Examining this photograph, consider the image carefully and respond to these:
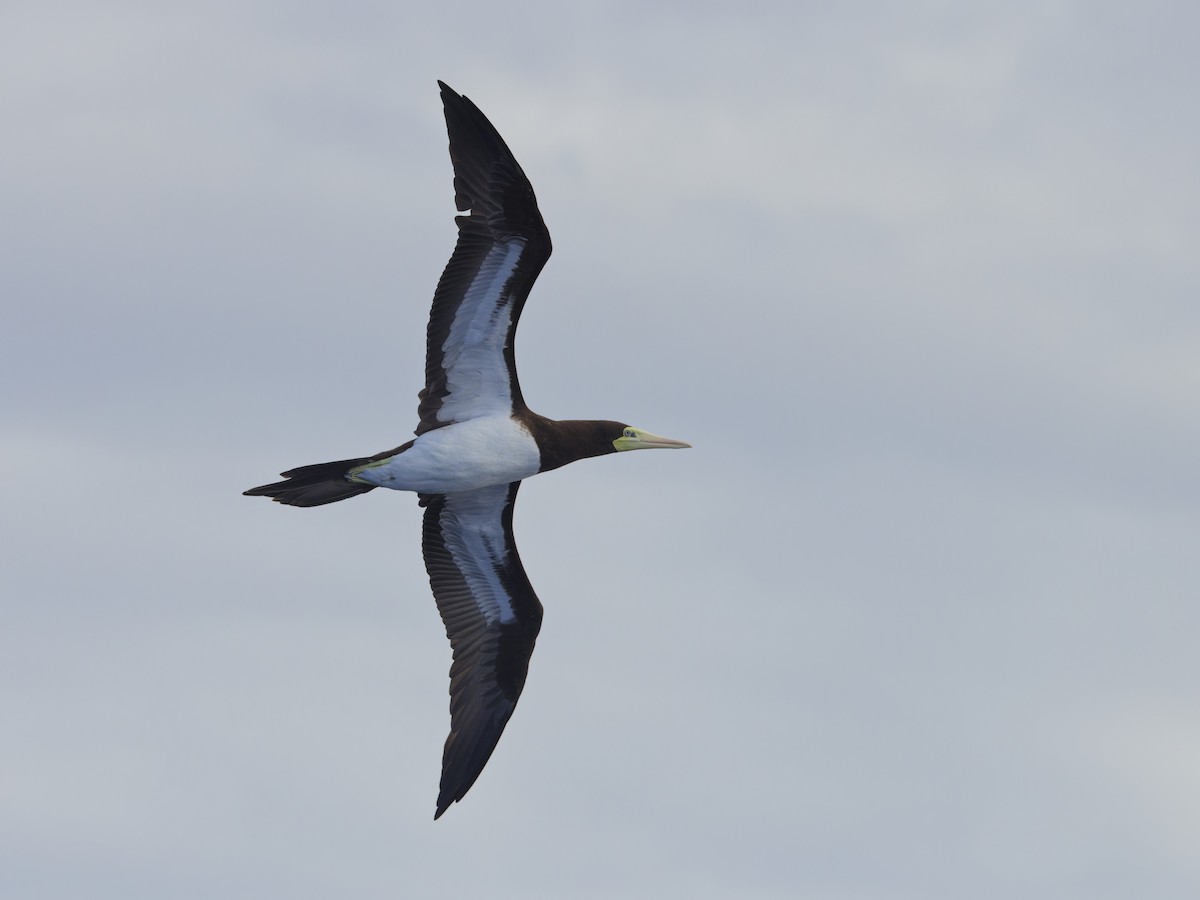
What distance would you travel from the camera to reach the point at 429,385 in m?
23.1

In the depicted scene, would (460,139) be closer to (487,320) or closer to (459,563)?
(487,320)

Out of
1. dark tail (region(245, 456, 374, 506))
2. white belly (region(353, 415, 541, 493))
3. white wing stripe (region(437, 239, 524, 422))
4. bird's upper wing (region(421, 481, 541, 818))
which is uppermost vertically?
white wing stripe (region(437, 239, 524, 422))

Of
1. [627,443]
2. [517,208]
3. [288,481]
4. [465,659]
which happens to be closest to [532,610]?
[465,659]

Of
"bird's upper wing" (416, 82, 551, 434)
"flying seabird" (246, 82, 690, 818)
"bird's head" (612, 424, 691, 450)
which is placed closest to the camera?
"bird's upper wing" (416, 82, 551, 434)

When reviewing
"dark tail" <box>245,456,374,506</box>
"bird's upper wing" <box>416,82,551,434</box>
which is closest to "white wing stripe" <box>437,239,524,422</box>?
"bird's upper wing" <box>416,82,551,434</box>

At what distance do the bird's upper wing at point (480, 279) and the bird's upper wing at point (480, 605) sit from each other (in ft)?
6.47

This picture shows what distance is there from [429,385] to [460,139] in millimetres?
3397

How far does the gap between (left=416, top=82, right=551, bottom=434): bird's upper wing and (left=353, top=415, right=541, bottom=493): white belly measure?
0.28 metres

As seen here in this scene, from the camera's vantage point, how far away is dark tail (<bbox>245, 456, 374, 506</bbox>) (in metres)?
22.5

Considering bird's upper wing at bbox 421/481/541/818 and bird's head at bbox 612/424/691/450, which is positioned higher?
bird's head at bbox 612/424/691/450

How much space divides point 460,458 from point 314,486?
1.92m

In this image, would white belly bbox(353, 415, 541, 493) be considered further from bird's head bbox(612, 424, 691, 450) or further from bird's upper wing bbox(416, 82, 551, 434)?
bird's head bbox(612, 424, 691, 450)

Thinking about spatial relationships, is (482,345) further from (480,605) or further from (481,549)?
(480,605)

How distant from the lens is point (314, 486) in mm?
22688
